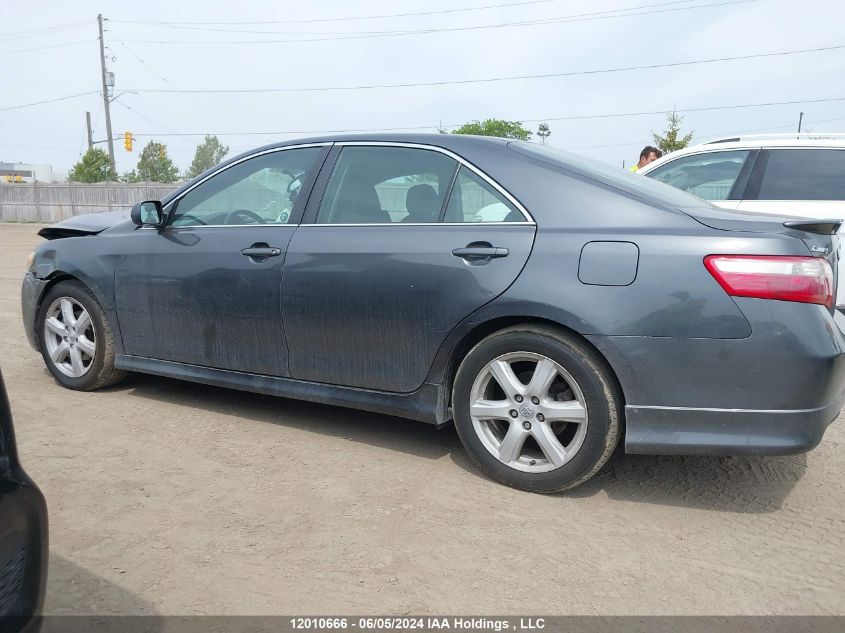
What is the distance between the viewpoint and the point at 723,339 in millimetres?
2861

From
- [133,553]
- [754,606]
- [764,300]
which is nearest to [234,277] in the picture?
[133,553]

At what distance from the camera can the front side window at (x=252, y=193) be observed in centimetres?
402

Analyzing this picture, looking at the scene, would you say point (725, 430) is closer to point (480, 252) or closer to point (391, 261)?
point (480, 252)

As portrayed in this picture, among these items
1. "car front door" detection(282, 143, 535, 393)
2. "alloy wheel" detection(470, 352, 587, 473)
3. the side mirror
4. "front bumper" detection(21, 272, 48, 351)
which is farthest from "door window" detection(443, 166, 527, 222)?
"front bumper" detection(21, 272, 48, 351)

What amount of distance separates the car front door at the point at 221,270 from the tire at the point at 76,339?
211 mm

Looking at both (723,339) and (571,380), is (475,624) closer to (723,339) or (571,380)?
(571,380)

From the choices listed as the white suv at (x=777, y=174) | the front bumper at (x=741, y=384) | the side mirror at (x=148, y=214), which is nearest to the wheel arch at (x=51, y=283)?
the side mirror at (x=148, y=214)

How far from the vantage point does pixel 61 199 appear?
33938mm

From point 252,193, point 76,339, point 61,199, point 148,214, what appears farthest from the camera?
point 61,199

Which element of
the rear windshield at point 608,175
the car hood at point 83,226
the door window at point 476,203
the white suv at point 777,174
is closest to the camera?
the rear windshield at point 608,175

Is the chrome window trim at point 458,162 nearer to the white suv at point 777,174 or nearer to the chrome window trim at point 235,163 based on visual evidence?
the chrome window trim at point 235,163

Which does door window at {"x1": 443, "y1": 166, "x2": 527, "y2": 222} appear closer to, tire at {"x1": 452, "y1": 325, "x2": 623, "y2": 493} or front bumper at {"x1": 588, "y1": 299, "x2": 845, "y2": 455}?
tire at {"x1": 452, "y1": 325, "x2": 623, "y2": 493}

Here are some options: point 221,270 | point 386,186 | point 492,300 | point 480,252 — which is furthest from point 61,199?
point 492,300

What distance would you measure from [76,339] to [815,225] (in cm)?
418
